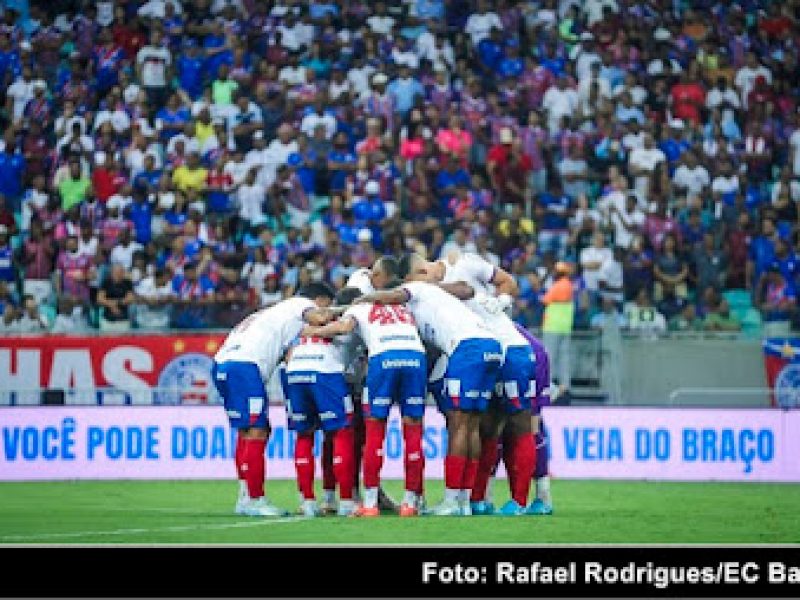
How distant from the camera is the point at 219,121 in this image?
3391cm

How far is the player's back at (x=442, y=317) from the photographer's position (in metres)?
20.4

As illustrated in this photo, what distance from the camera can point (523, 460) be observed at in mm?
20578

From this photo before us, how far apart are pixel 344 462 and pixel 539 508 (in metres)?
2.04

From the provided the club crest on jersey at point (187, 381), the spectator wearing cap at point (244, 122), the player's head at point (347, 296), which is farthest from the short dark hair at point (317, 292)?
the spectator wearing cap at point (244, 122)

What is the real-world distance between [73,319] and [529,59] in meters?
9.49

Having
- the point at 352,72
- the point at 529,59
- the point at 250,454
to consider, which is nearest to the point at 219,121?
the point at 352,72

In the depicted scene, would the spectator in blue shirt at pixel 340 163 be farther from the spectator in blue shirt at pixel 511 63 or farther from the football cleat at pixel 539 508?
the football cleat at pixel 539 508

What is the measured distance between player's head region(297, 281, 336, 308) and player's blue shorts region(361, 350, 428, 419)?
45.0 inches

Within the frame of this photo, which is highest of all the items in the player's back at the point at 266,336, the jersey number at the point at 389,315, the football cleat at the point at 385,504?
the jersey number at the point at 389,315

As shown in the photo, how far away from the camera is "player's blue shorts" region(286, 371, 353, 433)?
67.0ft

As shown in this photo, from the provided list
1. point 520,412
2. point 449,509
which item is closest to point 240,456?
point 449,509

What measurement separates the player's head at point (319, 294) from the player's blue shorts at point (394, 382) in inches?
45.0

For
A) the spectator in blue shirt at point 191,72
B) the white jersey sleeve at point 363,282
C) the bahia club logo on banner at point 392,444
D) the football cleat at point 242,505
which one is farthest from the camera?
the spectator in blue shirt at point 191,72

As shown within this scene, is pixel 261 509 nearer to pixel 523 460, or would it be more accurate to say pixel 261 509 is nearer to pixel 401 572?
pixel 523 460
